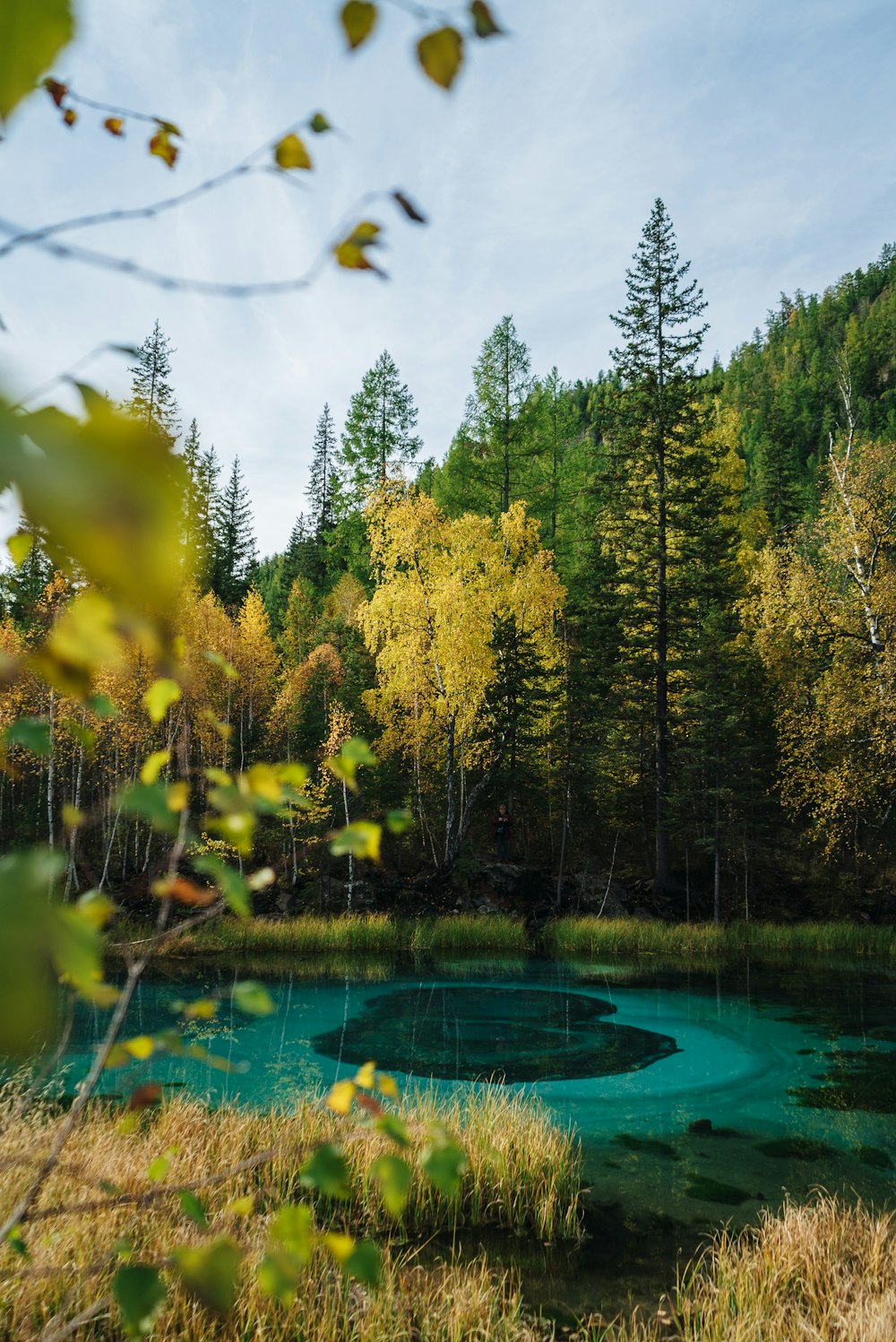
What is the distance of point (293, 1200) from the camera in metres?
4.64

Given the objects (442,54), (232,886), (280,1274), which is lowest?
(280,1274)

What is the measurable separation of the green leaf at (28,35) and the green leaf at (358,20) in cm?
40

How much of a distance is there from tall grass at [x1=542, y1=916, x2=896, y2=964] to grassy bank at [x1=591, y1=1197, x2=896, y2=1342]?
1095cm

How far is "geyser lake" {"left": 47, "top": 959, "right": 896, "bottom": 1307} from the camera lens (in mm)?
5082

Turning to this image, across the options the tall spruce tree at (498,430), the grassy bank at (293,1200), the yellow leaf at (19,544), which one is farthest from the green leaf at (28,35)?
the tall spruce tree at (498,430)

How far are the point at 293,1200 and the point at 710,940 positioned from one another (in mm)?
12241

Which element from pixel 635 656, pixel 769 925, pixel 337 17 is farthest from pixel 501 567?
pixel 337 17

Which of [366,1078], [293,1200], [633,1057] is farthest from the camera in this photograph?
[633,1057]

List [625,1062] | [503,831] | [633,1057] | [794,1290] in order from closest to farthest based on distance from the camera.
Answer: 1. [794,1290]
2. [625,1062]
3. [633,1057]
4. [503,831]

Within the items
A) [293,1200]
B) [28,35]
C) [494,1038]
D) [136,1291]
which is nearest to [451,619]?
[494,1038]

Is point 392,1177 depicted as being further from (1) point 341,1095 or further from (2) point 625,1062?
(2) point 625,1062

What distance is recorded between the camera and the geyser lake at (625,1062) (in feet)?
16.7

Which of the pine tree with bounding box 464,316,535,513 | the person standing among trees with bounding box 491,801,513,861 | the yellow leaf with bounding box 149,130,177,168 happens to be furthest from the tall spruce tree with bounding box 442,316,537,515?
the yellow leaf with bounding box 149,130,177,168

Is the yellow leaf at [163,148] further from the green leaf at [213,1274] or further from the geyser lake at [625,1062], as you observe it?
the geyser lake at [625,1062]
